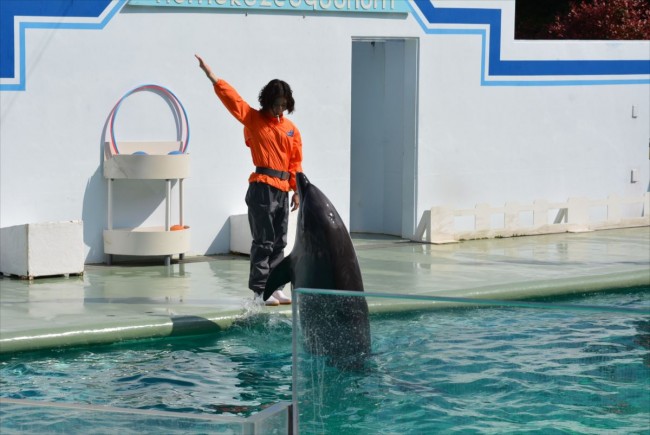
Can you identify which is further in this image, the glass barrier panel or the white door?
the white door

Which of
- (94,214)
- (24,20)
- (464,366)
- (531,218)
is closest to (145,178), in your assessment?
(94,214)

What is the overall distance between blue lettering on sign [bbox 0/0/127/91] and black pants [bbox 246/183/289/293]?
8.62 ft

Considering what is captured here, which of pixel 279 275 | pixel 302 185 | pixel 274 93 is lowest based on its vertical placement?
pixel 279 275

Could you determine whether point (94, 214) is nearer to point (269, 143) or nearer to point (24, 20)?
point (24, 20)

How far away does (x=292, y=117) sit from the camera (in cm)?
1090

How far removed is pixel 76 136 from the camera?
32.2 feet

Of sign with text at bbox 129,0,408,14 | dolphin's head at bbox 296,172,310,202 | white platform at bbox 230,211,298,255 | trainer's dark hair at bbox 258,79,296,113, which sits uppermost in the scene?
sign with text at bbox 129,0,408,14

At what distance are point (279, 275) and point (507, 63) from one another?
19.2 ft

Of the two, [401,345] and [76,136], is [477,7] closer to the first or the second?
[76,136]

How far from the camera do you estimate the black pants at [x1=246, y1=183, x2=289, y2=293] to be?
802cm

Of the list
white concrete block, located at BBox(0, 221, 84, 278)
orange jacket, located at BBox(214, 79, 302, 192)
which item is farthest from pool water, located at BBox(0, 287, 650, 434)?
white concrete block, located at BBox(0, 221, 84, 278)

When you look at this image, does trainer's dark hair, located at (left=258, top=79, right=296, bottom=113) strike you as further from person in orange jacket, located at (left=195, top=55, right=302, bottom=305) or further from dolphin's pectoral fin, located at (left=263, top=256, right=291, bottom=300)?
dolphin's pectoral fin, located at (left=263, top=256, right=291, bottom=300)

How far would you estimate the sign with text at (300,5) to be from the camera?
10148 mm

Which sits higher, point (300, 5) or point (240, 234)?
point (300, 5)
